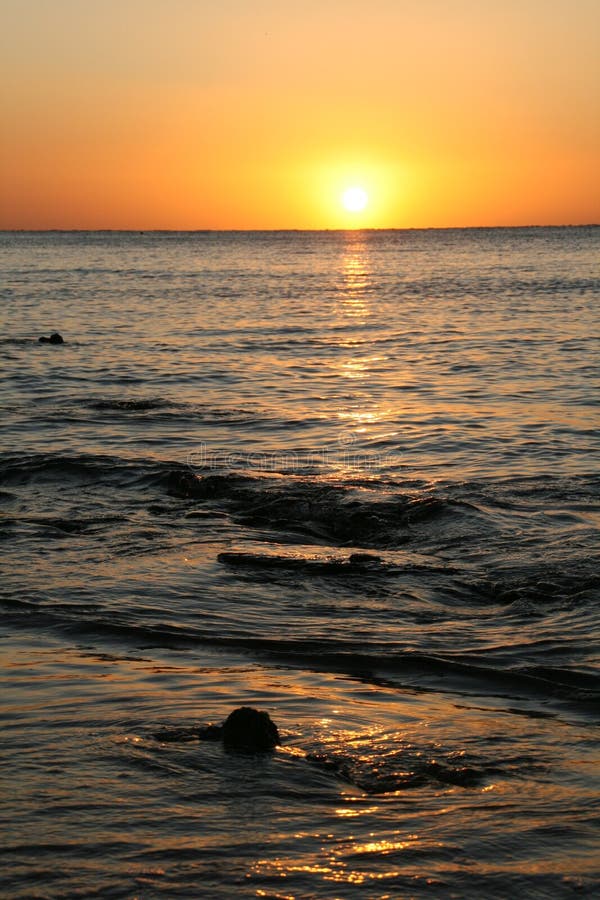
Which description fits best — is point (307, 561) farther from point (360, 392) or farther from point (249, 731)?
point (360, 392)

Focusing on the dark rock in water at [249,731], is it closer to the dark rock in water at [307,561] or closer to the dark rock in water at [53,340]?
the dark rock in water at [307,561]

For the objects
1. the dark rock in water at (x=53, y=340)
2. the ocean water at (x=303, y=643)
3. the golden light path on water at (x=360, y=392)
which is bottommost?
the ocean water at (x=303, y=643)

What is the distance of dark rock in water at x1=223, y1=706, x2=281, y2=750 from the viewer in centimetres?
558

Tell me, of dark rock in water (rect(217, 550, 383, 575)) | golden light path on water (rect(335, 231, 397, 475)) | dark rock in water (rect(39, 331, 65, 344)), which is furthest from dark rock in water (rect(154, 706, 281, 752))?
dark rock in water (rect(39, 331, 65, 344))

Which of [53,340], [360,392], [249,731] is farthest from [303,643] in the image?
[53,340]

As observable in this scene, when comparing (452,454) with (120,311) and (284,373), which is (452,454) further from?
(120,311)

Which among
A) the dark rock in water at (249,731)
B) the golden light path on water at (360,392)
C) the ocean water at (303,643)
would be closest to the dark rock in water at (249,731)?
the dark rock in water at (249,731)

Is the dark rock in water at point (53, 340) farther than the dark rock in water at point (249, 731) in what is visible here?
Yes

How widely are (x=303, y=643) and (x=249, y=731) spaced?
1997 millimetres

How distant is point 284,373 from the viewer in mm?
25234

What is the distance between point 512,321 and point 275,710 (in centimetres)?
3343

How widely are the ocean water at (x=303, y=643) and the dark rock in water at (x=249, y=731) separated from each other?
12 centimetres

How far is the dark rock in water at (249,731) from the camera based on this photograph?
5.58 m

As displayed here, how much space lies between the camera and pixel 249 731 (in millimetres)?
5578
